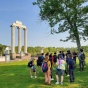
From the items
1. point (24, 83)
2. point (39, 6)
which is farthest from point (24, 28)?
point (24, 83)

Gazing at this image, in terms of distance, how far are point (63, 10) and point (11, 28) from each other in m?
32.7

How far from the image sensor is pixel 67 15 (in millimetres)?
27547

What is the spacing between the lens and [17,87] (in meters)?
14.8

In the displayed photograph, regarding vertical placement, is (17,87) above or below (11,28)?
below

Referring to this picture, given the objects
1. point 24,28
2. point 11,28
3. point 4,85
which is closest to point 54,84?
point 4,85

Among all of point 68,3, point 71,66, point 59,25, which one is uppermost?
point 68,3

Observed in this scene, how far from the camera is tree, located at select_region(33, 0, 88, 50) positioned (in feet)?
90.8

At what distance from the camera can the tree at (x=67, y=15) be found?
27.7 metres

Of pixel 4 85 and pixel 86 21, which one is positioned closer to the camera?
pixel 4 85

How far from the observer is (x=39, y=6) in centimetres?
2969

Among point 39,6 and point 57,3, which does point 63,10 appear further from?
point 39,6

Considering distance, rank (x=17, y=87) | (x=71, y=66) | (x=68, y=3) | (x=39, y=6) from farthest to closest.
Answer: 1. (x=39, y=6)
2. (x=68, y=3)
3. (x=71, y=66)
4. (x=17, y=87)

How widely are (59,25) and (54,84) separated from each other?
14.6 m

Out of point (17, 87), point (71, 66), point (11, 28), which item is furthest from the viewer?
point (11, 28)
